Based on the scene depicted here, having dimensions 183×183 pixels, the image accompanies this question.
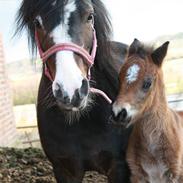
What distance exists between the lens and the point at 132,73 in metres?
2.57

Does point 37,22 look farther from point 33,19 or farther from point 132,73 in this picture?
point 132,73

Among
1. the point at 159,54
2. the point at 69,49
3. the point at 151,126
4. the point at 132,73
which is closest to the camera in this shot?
the point at 69,49

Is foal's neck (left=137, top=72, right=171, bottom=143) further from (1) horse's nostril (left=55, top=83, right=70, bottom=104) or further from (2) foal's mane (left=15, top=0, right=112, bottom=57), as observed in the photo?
(1) horse's nostril (left=55, top=83, right=70, bottom=104)

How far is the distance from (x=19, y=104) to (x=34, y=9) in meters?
2.96

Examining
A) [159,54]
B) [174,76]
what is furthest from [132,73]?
[174,76]

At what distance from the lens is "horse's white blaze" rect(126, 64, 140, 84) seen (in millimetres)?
2555

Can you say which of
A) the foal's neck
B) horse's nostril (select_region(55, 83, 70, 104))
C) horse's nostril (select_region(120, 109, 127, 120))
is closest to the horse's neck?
the foal's neck

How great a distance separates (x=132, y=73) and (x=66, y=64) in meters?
0.48

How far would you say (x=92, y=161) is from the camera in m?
2.74

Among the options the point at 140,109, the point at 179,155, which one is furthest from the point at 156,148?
the point at 140,109

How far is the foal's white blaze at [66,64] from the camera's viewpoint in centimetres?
215

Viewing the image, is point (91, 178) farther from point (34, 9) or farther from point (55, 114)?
point (34, 9)

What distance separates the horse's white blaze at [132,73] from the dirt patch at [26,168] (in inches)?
67.8

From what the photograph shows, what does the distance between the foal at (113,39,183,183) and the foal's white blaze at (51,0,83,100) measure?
16.5 inches
